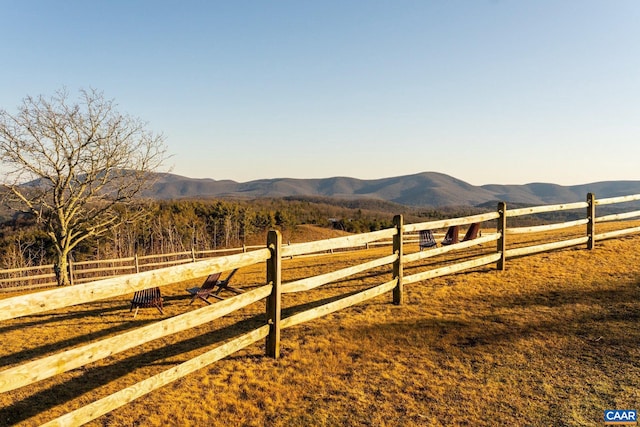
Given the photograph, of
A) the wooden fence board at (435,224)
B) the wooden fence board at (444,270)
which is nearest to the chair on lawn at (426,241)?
the wooden fence board at (444,270)

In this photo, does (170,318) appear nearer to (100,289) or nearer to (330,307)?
(100,289)

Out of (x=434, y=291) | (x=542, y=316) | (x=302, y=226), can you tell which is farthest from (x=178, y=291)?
(x=302, y=226)

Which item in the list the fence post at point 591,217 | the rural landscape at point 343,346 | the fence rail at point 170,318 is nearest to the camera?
the fence rail at point 170,318

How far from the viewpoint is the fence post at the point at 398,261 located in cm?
691

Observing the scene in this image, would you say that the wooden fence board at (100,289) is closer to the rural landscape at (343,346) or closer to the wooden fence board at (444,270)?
the rural landscape at (343,346)

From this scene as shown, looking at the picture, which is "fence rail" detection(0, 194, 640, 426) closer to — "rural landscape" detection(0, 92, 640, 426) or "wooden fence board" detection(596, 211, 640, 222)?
"rural landscape" detection(0, 92, 640, 426)

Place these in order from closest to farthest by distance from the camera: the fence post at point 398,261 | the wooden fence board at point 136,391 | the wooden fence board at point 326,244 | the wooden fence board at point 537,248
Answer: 1. the wooden fence board at point 136,391
2. the wooden fence board at point 326,244
3. the fence post at point 398,261
4. the wooden fence board at point 537,248

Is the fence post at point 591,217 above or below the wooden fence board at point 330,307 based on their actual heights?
above

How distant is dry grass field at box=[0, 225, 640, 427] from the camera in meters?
3.94

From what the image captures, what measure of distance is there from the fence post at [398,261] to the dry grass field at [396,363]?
0.22 m

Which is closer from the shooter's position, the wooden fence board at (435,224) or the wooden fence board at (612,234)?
the wooden fence board at (435,224)

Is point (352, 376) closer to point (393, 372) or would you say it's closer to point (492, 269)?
point (393, 372)

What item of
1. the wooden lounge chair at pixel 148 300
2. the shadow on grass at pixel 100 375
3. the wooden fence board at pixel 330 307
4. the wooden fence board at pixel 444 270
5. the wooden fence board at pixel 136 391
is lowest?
the shadow on grass at pixel 100 375

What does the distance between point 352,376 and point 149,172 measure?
57.0 feet
